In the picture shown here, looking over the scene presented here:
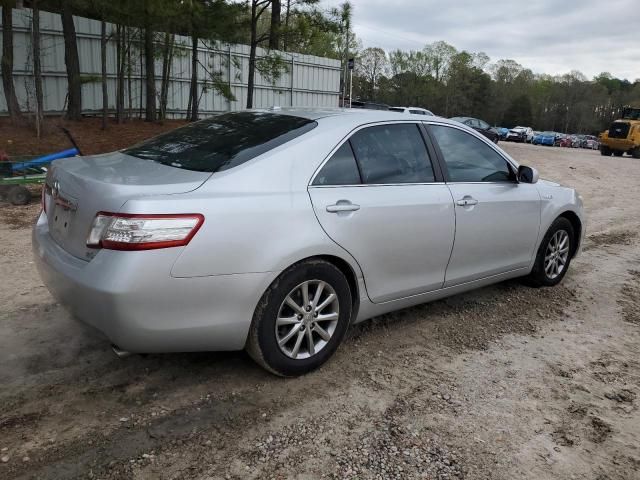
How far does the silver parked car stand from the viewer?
266cm

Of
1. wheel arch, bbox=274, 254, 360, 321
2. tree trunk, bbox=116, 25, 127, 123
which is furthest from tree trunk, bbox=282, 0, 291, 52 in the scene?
wheel arch, bbox=274, 254, 360, 321

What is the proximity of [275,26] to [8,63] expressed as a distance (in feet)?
22.3

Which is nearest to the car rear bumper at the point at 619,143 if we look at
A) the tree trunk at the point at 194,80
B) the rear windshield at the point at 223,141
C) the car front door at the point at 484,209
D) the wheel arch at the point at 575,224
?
the tree trunk at the point at 194,80

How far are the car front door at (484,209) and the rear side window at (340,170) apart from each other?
875 millimetres

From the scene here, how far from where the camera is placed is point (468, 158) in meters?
4.27

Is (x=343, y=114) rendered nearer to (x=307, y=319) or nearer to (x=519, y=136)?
(x=307, y=319)

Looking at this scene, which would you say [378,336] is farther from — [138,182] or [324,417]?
[138,182]

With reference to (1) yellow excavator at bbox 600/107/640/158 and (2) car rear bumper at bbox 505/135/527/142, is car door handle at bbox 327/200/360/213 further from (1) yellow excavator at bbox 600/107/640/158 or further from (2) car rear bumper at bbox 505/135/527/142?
(2) car rear bumper at bbox 505/135/527/142

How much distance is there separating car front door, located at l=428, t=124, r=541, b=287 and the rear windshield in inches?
47.3

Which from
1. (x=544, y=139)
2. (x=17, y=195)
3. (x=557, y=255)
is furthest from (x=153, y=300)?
(x=544, y=139)

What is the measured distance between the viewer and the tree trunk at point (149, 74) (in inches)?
603

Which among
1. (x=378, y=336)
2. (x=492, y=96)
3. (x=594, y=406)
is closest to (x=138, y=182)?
(x=378, y=336)

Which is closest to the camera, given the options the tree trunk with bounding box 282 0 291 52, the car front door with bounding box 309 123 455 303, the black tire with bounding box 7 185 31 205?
the car front door with bounding box 309 123 455 303

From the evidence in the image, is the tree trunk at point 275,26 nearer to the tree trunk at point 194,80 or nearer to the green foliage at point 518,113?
the tree trunk at point 194,80
